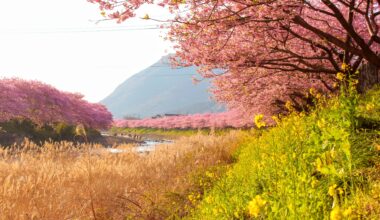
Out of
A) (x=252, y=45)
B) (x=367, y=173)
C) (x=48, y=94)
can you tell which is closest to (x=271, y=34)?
(x=252, y=45)

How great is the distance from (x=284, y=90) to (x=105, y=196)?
9652 millimetres

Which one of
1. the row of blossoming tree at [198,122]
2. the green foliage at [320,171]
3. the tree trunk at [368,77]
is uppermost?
the tree trunk at [368,77]

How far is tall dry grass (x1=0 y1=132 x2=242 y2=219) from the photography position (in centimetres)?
654

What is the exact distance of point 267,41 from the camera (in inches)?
463

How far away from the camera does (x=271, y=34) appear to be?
1156cm

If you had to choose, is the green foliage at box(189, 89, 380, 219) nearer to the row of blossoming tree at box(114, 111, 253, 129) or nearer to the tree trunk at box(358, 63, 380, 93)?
the tree trunk at box(358, 63, 380, 93)

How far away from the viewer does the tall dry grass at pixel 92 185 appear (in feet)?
21.5

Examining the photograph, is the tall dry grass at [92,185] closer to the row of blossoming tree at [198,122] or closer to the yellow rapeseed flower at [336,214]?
the yellow rapeseed flower at [336,214]

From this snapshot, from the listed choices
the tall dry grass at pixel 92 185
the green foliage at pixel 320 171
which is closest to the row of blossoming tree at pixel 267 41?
the green foliage at pixel 320 171

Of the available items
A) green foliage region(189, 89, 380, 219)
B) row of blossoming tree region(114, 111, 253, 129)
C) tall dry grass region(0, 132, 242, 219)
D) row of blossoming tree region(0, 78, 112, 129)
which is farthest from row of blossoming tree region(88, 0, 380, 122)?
row of blossoming tree region(114, 111, 253, 129)

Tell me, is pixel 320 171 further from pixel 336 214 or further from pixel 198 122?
pixel 198 122

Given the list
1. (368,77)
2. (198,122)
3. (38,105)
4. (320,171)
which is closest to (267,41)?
(368,77)

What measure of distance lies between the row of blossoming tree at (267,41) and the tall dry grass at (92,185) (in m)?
2.96

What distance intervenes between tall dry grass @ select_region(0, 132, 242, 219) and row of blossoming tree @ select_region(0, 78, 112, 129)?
68.4 feet
